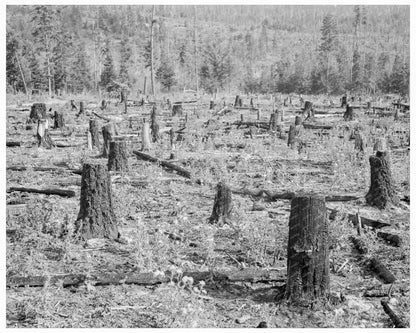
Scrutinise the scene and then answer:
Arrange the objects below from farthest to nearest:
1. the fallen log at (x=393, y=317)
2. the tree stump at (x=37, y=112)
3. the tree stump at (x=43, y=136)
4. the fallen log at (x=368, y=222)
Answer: the tree stump at (x=37, y=112)
the tree stump at (x=43, y=136)
the fallen log at (x=368, y=222)
the fallen log at (x=393, y=317)

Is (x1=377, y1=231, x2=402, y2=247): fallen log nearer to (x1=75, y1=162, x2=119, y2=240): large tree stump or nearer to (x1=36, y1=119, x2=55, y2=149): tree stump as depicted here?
(x1=75, y1=162, x2=119, y2=240): large tree stump

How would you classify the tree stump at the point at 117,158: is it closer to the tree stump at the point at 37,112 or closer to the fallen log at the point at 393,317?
the fallen log at the point at 393,317

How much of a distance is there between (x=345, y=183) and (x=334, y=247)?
3.82m

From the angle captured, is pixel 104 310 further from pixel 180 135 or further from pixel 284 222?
pixel 180 135

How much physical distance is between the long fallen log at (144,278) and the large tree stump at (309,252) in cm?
55

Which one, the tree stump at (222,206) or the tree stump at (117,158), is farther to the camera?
the tree stump at (117,158)

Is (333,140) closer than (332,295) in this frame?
No

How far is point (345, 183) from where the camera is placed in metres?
9.80

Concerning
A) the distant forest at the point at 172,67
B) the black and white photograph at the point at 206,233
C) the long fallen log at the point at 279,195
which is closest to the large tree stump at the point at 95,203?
the black and white photograph at the point at 206,233

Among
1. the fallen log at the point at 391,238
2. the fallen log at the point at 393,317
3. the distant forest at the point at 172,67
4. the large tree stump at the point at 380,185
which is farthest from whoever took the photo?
the distant forest at the point at 172,67

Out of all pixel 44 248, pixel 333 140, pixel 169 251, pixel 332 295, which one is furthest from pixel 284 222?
pixel 333 140

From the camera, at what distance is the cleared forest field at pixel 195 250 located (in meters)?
4.54

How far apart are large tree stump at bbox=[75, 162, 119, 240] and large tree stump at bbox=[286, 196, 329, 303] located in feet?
9.02

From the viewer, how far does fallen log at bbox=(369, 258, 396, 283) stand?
5199mm
